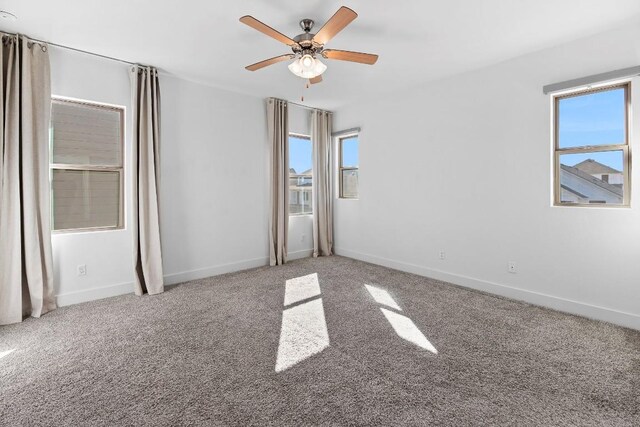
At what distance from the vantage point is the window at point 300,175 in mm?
5430

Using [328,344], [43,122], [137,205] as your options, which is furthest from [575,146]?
[43,122]

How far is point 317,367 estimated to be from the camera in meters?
2.09

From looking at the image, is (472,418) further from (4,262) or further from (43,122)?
(43,122)

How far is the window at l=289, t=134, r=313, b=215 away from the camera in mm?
5430

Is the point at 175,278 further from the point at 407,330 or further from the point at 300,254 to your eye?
the point at 407,330

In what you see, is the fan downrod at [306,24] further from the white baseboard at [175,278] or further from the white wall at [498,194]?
the white baseboard at [175,278]

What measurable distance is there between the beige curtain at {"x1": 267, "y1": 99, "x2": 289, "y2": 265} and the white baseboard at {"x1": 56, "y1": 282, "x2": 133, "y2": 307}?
2019mm

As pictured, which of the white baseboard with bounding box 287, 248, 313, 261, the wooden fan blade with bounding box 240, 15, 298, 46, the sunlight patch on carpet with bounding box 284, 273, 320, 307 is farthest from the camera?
the white baseboard with bounding box 287, 248, 313, 261

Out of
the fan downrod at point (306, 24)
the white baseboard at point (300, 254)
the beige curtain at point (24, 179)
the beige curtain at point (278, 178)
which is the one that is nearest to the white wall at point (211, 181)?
the beige curtain at point (278, 178)

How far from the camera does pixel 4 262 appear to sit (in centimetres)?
285

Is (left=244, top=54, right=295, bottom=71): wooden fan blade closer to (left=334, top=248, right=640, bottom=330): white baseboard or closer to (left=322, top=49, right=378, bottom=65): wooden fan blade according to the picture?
(left=322, top=49, right=378, bottom=65): wooden fan blade

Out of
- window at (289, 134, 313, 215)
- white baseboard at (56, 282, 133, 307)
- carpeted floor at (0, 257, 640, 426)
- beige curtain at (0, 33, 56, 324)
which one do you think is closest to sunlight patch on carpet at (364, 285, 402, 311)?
carpeted floor at (0, 257, 640, 426)

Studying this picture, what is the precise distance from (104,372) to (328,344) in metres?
1.56

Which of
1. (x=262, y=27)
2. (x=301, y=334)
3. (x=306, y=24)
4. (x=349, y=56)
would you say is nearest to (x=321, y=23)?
(x=306, y=24)
